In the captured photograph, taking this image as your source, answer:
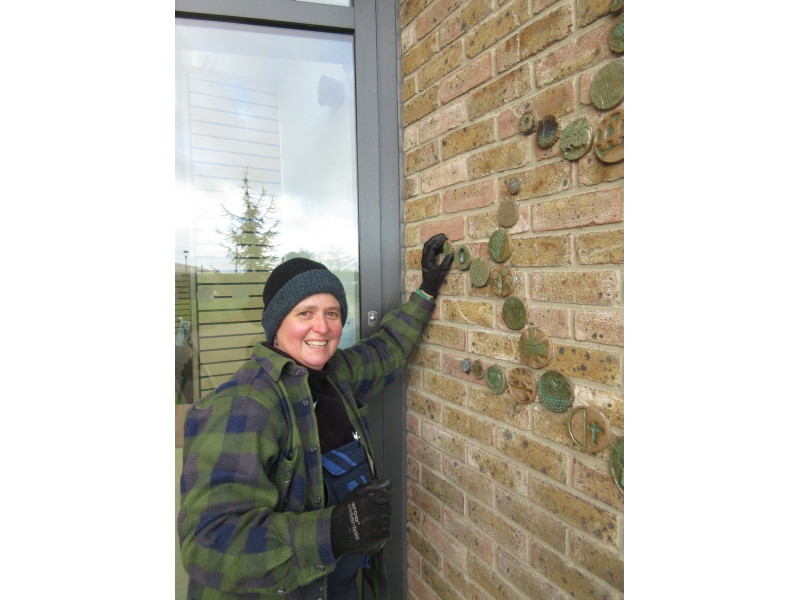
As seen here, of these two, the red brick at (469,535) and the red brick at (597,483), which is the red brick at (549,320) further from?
the red brick at (469,535)

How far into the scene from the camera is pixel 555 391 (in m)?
1.23

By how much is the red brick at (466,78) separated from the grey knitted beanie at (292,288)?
2.59 feet

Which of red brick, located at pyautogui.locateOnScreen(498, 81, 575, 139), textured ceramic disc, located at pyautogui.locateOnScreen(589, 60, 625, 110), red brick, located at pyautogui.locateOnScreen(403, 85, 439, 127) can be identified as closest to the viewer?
textured ceramic disc, located at pyautogui.locateOnScreen(589, 60, 625, 110)

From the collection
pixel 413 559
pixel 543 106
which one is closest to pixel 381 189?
pixel 543 106

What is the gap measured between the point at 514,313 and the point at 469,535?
83cm

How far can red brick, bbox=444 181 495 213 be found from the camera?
1.48m

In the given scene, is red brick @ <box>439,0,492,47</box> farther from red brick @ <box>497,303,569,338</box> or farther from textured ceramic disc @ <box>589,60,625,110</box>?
red brick @ <box>497,303,569,338</box>

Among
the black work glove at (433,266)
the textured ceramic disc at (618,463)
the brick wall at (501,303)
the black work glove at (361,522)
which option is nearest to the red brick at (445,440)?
the brick wall at (501,303)

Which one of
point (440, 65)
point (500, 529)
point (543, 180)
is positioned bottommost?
point (500, 529)

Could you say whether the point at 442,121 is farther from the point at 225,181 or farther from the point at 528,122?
the point at 225,181

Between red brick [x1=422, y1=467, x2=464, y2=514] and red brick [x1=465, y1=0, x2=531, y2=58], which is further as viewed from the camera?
red brick [x1=422, y1=467, x2=464, y2=514]

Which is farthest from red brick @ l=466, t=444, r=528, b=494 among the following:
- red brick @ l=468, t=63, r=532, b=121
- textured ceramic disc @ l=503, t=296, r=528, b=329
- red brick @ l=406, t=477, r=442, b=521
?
red brick @ l=468, t=63, r=532, b=121

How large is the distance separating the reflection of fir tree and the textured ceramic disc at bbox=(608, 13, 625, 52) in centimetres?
141

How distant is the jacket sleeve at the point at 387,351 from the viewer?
1.79 metres
